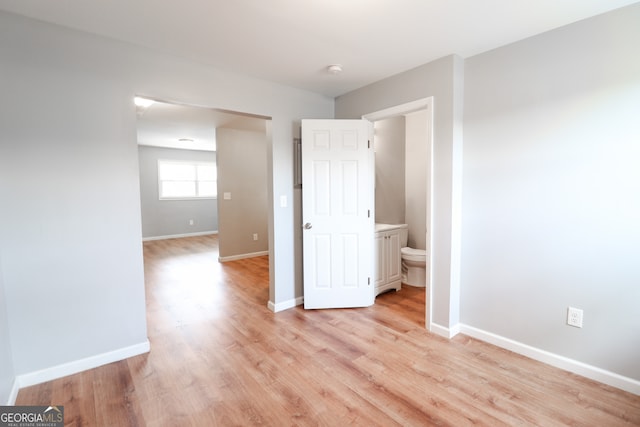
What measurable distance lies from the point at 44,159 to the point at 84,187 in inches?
10.8

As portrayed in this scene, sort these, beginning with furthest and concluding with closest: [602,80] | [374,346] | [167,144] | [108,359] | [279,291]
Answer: [167,144] < [279,291] < [374,346] < [108,359] < [602,80]

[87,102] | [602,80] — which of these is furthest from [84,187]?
Result: [602,80]

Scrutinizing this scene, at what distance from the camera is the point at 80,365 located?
2.13 metres

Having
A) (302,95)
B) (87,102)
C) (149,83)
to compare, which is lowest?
(87,102)

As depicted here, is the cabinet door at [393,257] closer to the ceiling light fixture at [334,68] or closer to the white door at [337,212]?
the white door at [337,212]

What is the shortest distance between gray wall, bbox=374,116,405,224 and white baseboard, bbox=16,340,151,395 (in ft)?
10.7

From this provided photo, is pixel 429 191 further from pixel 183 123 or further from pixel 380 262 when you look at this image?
pixel 183 123

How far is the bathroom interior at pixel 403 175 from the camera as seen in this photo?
172 inches

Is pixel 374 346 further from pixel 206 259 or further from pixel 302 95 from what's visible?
pixel 206 259

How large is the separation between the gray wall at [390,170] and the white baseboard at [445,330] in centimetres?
189

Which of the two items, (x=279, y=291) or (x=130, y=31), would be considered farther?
(x=279, y=291)

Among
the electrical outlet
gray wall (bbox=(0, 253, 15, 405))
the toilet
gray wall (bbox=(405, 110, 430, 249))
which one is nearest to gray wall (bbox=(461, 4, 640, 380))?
the electrical outlet

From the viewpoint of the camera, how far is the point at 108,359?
2.23 m

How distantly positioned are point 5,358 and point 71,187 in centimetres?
A: 110
